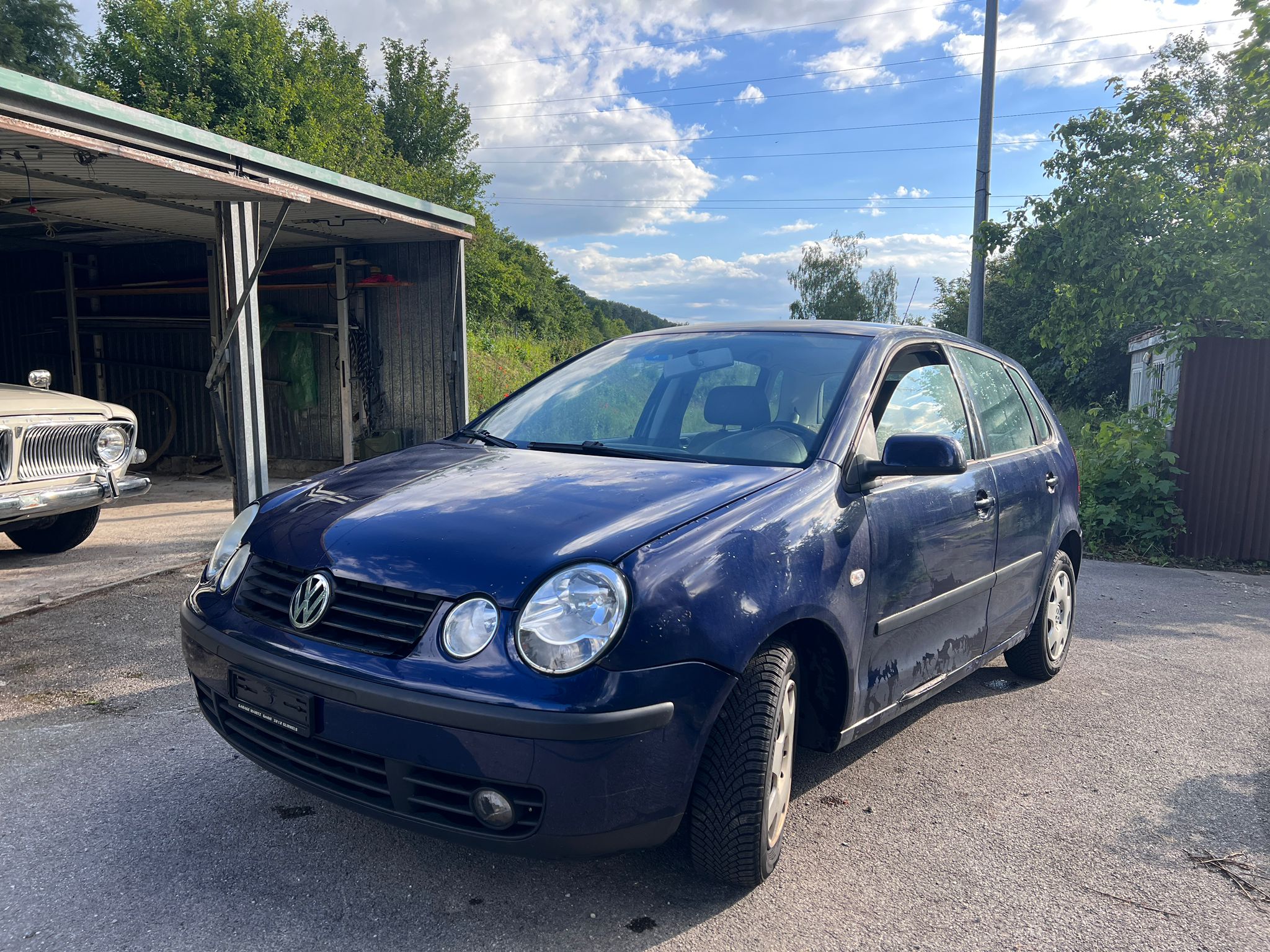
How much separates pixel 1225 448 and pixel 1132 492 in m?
0.80

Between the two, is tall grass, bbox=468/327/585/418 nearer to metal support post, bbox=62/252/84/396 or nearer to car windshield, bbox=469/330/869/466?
metal support post, bbox=62/252/84/396

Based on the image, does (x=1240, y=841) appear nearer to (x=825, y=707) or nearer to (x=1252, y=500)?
(x=825, y=707)

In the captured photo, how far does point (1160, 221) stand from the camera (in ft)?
29.7

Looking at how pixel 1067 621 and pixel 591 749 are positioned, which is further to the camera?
pixel 1067 621

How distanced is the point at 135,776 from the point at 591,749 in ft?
6.57

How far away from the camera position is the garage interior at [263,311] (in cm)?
816

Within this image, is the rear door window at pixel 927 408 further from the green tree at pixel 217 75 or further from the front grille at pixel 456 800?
the green tree at pixel 217 75

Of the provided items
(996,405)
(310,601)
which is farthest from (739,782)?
(996,405)

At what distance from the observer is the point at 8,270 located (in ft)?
40.6

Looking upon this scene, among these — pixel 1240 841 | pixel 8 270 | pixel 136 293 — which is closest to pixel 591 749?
pixel 1240 841

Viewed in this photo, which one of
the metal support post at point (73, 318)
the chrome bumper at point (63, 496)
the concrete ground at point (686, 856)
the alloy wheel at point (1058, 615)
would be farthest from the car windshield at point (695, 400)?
the metal support post at point (73, 318)

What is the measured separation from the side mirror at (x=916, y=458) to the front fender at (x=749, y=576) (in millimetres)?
137

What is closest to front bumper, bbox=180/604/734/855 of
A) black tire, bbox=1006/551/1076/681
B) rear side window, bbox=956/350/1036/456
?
rear side window, bbox=956/350/1036/456

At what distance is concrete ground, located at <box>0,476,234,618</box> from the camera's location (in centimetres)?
572
